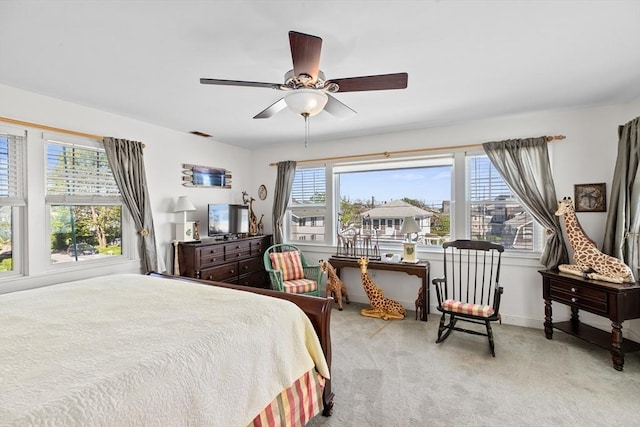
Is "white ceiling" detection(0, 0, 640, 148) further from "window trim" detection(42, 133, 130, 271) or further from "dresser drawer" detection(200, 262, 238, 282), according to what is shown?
"dresser drawer" detection(200, 262, 238, 282)

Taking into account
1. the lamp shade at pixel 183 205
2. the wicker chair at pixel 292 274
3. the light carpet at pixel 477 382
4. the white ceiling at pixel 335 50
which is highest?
the white ceiling at pixel 335 50

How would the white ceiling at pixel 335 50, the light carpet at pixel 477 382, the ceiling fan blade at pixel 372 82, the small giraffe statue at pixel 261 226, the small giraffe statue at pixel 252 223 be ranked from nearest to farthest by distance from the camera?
the white ceiling at pixel 335 50, the ceiling fan blade at pixel 372 82, the light carpet at pixel 477 382, the small giraffe statue at pixel 252 223, the small giraffe statue at pixel 261 226

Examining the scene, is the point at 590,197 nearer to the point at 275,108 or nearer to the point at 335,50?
the point at 335,50

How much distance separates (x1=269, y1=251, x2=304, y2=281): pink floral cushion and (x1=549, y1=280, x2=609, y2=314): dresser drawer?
2.86 m

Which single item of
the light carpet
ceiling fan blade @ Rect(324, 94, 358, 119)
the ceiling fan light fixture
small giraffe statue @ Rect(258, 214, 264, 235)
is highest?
ceiling fan blade @ Rect(324, 94, 358, 119)

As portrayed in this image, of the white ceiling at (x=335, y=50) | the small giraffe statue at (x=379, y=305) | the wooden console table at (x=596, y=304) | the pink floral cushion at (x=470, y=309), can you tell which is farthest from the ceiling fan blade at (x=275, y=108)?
the wooden console table at (x=596, y=304)

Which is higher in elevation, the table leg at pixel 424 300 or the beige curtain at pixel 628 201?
the beige curtain at pixel 628 201

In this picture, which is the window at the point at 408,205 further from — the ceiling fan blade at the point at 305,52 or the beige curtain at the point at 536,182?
the ceiling fan blade at the point at 305,52

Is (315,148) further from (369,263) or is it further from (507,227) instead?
Answer: (507,227)

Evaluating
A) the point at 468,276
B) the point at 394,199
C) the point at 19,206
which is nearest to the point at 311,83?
the point at 394,199

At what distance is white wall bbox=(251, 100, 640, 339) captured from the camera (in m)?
3.12

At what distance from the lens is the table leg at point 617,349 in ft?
8.16

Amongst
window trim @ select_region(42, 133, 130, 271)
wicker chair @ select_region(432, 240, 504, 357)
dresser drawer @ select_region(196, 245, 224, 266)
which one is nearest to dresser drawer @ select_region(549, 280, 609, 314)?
wicker chair @ select_region(432, 240, 504, 357)

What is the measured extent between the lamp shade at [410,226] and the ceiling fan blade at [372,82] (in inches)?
83.6
